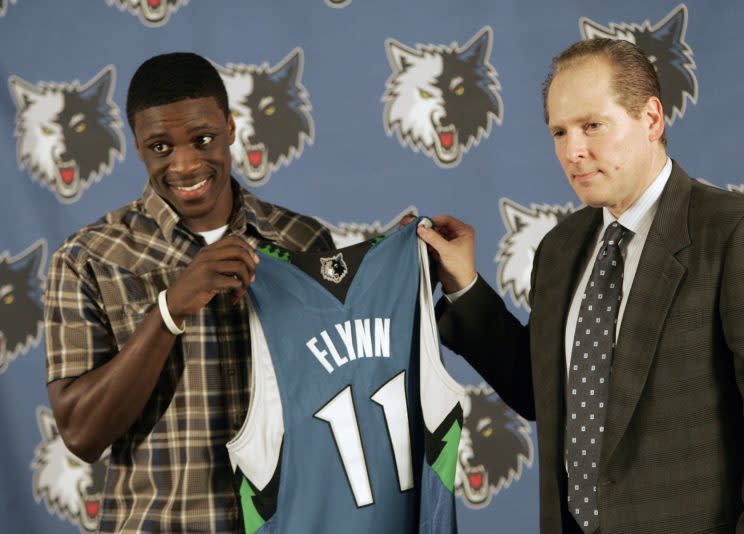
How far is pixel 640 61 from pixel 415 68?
130cm

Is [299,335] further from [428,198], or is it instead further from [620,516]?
[428,198]

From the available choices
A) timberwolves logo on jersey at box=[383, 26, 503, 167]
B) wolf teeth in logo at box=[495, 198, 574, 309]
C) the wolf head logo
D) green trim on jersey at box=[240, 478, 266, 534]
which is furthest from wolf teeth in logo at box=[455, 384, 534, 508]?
the wolf head logo

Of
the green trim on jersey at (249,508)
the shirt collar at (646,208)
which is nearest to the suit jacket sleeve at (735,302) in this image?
the shirt collar at (646,208)

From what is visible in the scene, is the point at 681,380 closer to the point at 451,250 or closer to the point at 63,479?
the point at 451,250

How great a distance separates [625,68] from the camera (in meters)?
1.54

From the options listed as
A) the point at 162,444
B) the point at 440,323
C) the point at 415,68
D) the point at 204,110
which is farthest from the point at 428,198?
the point at 162,444

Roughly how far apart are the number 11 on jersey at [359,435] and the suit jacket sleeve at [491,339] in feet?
0.68

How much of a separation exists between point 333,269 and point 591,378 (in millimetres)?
523

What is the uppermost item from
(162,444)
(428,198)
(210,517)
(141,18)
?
(141,18)

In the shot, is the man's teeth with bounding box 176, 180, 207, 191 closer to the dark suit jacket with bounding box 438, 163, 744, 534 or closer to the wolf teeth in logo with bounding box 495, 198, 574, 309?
the dark suit jacket with bounding box 438, 163, 744, 534

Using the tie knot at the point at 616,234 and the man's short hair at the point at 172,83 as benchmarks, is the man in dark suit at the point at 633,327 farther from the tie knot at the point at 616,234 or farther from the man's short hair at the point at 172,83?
the man's short hair at the point at 172,83

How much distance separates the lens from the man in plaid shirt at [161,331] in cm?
159

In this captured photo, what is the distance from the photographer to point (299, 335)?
169cm

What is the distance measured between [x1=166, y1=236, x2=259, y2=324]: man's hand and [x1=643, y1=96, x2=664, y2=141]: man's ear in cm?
Result: 73
